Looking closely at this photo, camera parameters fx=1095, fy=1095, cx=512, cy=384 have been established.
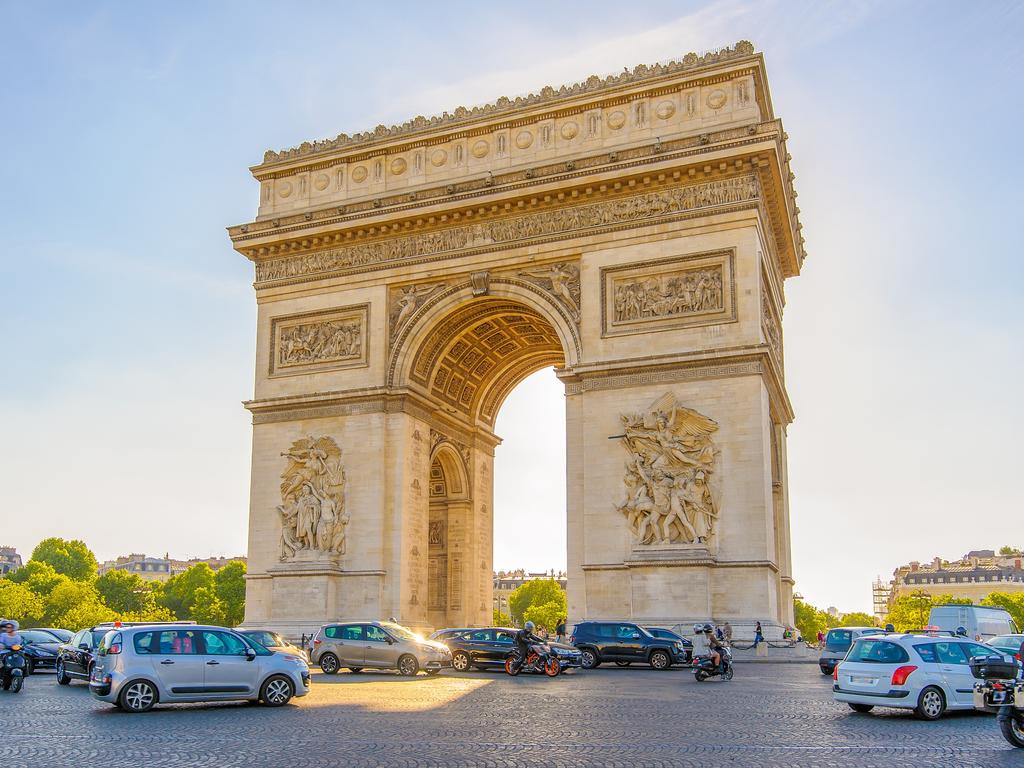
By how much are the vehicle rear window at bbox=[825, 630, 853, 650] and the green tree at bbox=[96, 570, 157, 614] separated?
8229 centimetres

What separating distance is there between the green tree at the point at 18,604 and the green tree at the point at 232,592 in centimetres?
1453

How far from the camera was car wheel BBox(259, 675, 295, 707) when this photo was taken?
16.2m

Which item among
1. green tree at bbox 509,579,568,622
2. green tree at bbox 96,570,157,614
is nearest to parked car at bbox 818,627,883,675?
green tree at bbox 96,570,157,614

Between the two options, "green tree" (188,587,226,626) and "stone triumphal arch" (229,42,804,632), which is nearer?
"stone triumphal arch" (229,42,804,632)

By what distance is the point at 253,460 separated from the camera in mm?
33906

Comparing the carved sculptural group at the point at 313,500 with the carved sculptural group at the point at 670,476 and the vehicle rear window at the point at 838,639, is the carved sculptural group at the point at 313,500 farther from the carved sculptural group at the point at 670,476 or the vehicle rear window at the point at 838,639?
the vehicle rear window at the point at 838,639

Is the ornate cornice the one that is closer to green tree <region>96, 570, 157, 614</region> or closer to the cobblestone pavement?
the cobblestone pavement

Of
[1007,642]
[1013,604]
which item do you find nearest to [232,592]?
[1013,604]

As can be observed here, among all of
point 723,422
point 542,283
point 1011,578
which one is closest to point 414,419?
point 542,283

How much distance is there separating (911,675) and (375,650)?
12438 millimetres

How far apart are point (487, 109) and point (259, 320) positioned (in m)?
9.90

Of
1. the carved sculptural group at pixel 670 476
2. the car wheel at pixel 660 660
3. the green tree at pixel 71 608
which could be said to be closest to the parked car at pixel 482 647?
the car wheel at pixel 660 660

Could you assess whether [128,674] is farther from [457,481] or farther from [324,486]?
[457,481]

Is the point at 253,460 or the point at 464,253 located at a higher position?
the point at 464,253
